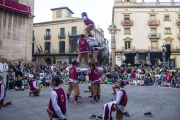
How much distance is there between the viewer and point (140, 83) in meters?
13.8

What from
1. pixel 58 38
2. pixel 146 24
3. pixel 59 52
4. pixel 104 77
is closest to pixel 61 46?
pixel 59 52

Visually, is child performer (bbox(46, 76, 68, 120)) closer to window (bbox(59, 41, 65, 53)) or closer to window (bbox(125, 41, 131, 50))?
window (bbox(125, 41, 131, 50))

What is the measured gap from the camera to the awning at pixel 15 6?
16.2 metres

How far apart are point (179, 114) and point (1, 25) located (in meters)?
17.9

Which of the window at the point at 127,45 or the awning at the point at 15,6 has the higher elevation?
the awning at the point at 15,6

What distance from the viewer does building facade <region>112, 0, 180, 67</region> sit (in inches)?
1175

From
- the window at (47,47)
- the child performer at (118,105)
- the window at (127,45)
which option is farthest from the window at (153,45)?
the child performer at (118,105)

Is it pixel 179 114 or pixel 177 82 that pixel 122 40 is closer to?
pixel 177 82

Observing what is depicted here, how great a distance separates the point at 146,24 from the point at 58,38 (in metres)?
18.9

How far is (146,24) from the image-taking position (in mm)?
30312

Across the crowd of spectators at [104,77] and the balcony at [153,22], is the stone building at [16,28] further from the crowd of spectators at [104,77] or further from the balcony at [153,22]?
the balcony at [153,22]

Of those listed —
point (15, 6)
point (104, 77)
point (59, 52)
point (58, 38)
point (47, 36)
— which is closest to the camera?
point (104, 77)

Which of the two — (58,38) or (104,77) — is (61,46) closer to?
(58,38)

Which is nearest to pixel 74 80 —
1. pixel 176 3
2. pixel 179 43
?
pixel 179 43
